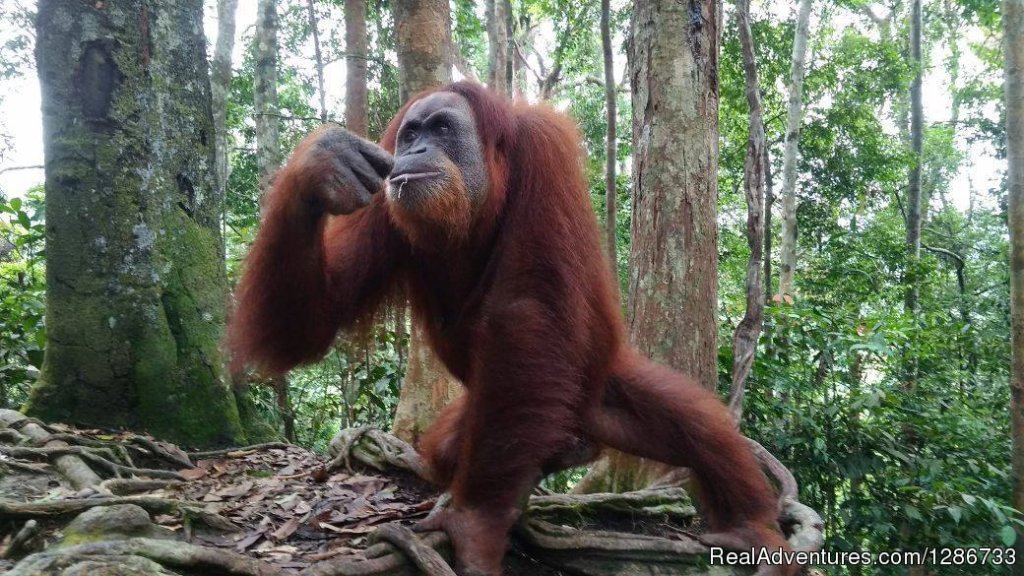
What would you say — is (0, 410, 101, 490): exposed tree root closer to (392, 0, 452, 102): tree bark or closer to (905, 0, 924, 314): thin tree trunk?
(392, 0, 452, 102): tree bark

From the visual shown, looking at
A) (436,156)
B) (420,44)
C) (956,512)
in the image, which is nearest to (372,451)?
(436,156)

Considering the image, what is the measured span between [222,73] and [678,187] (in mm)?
6679

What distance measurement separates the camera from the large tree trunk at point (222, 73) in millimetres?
7953

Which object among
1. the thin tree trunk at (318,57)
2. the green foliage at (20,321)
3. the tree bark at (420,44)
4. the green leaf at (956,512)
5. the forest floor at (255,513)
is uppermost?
the thin tree trunk at (318,57)

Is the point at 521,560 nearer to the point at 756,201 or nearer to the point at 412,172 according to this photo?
the point at 412,172

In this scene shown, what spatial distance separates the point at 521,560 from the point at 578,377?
1.96ft

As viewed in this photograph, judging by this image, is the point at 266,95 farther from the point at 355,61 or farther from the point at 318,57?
the point at 318,57

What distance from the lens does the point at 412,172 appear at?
7.72ft

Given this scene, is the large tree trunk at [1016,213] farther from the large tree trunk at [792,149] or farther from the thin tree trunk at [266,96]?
the thin tree trunk at [266,96]

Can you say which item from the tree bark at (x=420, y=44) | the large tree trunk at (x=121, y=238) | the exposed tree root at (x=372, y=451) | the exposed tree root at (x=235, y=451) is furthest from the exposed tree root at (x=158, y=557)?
the tree bark at (x=420, y=44)

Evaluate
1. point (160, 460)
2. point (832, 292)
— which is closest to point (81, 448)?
point (160, 460)

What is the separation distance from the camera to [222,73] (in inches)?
322

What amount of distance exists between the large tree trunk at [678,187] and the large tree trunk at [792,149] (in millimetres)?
5654

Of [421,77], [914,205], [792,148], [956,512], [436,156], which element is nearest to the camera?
[436,156]
